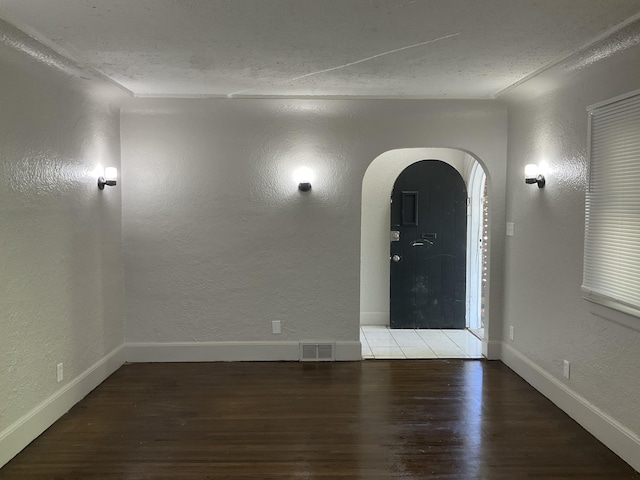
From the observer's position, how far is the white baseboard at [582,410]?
109 inches

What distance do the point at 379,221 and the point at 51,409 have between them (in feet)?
13.1

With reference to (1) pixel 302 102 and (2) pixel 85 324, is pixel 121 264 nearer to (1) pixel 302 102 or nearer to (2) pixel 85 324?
(2) pixel 85 324

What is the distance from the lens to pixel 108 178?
404cm

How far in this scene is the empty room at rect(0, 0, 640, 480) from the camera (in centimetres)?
275

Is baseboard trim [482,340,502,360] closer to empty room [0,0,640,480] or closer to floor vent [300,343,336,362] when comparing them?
empty room [0,0,640,480]

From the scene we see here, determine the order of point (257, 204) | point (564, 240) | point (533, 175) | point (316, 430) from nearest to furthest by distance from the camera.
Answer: point (316, 430)
point (564, 240)
point (533, 175)
point (257, 204)

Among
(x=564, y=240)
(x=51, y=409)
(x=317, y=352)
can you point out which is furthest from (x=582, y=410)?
(x=51, y=409)

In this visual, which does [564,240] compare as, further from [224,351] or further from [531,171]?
[224,351]

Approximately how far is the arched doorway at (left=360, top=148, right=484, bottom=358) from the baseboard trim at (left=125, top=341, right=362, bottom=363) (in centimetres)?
150

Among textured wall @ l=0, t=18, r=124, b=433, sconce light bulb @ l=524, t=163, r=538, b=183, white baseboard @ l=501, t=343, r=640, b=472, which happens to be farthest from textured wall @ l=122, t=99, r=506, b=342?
white baseboard @ l=501, t=343, r=640, b=472

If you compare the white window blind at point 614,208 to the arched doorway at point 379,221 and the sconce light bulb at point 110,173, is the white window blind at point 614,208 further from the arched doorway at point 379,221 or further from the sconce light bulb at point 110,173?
the sconce light bulb at point 110,173

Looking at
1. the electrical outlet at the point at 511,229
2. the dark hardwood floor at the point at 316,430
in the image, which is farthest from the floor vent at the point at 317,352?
the electrical outlet at the point at 511,229

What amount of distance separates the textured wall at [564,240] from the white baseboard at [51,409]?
11.6 ft

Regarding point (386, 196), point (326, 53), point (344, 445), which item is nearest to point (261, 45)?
point (326, 53)
